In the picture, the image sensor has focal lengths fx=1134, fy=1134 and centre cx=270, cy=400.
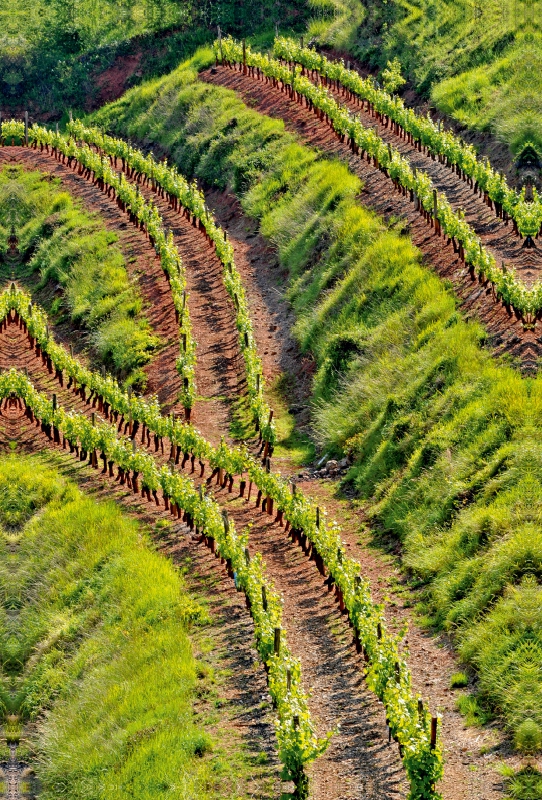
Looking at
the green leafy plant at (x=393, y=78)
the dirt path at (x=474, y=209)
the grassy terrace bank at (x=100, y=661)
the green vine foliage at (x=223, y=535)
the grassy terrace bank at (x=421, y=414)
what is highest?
the green leafy plant at (x=393, y=78)

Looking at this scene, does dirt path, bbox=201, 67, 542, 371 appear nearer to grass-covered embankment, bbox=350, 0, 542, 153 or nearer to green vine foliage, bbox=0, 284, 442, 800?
grass-covered embankment, bbox=350, 0, 542, 153

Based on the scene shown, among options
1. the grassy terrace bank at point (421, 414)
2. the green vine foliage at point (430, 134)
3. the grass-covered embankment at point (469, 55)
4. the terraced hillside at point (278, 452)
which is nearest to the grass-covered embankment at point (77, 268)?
the terraced hillside at point (278, 452)

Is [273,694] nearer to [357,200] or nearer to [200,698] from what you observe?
[200,698]

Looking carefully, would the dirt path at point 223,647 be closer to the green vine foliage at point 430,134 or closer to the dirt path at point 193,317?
the dirt path at point 193,317

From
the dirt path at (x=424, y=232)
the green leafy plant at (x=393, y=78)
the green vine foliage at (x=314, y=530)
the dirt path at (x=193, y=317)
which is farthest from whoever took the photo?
the green leafy plant at (x=393, y=78)

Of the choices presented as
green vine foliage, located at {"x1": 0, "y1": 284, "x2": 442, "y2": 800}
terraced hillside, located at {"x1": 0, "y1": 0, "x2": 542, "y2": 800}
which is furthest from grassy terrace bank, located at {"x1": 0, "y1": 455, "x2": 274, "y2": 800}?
green vine foliage, located at {"x1": 0, "y1": 284, "x2": 442, "y2": 800}

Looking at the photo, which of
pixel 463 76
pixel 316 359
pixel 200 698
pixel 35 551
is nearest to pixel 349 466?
pixel 316 359
